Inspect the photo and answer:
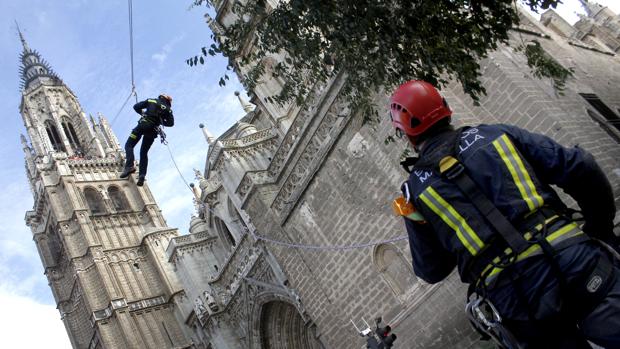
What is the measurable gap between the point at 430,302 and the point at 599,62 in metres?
10.2

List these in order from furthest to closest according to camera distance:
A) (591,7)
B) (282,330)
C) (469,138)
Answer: (591,7)
(282,330)
(469,138)

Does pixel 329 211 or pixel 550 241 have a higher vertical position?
pixel 329 211

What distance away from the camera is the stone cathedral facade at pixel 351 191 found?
39.0 feet

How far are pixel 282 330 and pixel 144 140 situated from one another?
11029 millimetres

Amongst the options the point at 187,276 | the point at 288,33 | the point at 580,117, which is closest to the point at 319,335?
the point at 580,117

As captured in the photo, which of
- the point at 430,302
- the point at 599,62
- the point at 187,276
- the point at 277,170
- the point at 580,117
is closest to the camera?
the point at 580,117

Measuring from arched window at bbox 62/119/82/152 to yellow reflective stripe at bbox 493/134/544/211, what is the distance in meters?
51.2

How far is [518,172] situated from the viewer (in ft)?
11.0

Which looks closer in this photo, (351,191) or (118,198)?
(351,191)

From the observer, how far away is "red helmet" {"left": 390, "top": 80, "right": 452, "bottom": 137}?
381cm

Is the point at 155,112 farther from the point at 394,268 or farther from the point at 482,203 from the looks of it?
the point at 482,203

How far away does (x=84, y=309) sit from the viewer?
43.5 metres

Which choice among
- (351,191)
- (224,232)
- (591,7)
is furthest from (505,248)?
(591,7)

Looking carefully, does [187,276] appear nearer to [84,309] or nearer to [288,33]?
[84,309]
